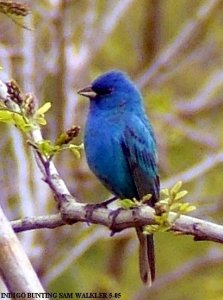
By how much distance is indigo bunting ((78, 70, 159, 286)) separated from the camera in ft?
12.9

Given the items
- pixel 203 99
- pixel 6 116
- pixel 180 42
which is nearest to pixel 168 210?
pixel 6 116

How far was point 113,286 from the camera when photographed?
6.26 m

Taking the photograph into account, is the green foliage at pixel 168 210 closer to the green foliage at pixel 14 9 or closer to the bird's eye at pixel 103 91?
the green foliage at pixel 14 9

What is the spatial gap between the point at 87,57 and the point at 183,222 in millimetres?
3745

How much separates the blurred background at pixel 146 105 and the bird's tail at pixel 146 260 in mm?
1740

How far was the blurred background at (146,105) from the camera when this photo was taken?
6.00 meters

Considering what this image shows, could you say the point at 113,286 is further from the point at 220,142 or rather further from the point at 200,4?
the point at 200,4

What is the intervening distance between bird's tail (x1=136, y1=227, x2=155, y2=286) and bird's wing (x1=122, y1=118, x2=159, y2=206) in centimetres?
19

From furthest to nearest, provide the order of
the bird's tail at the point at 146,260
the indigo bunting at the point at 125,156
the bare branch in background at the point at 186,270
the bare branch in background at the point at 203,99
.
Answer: the bare branch in background at the point at 186,270
the bare branch in background at the point at 203,99
the indigo bunting at the point at 125,156
the bird's tail at the point at 146,260

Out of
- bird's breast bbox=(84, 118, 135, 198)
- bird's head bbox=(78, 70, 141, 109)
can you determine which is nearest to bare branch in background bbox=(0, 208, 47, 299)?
bird's breast bbox=(84, 118, 135, 198)

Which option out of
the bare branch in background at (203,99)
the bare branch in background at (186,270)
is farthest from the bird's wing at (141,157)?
the bare branch in background at (186,270)

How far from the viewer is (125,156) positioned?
4043mm

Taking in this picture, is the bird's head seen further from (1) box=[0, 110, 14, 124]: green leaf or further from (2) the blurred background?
(1) box=[0, 110, 14, 124]: green leaf

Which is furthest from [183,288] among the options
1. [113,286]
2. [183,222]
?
[183,222]
